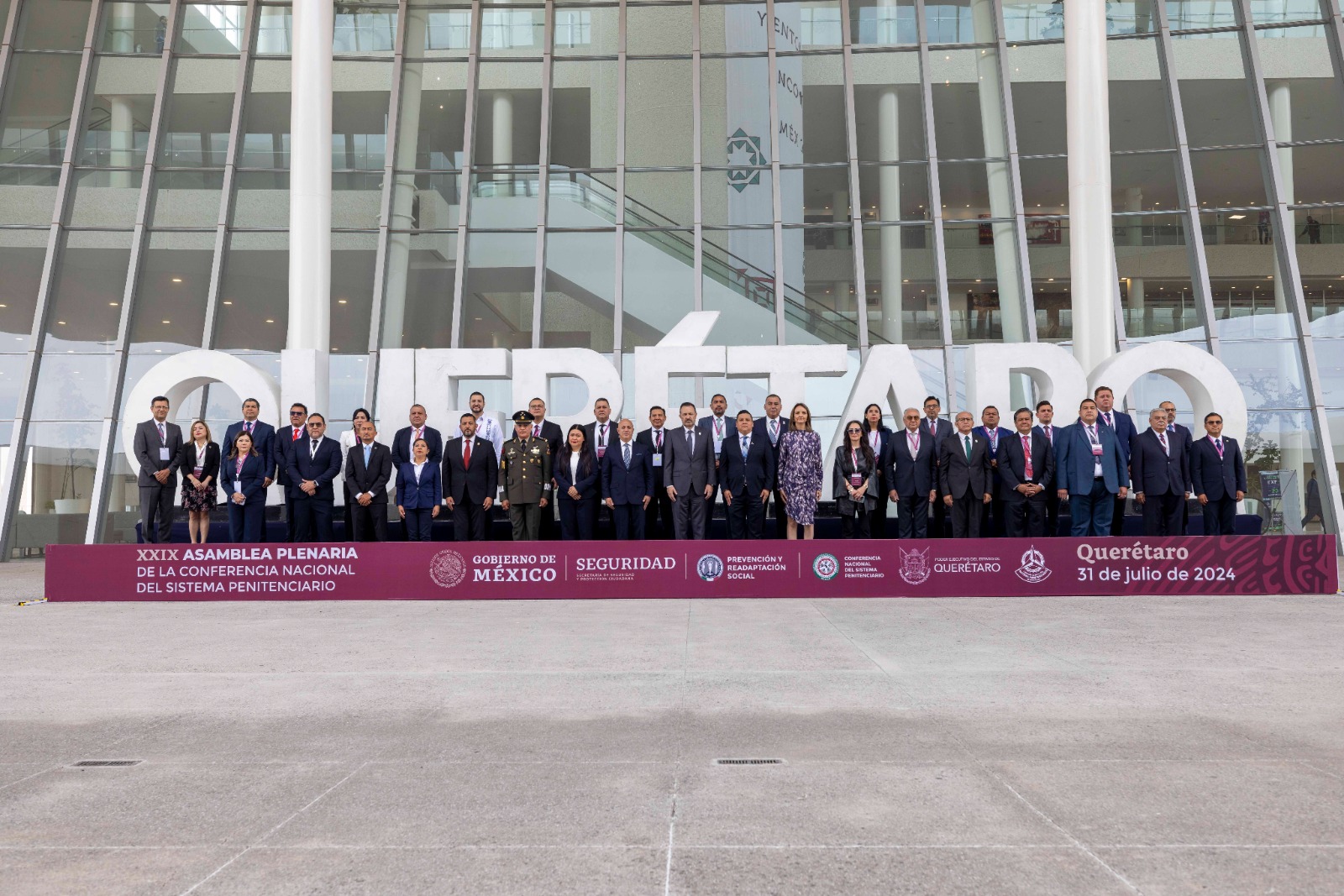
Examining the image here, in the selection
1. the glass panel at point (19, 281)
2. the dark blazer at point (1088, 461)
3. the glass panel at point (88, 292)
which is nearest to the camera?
the dark blazer at point (1088, 461)

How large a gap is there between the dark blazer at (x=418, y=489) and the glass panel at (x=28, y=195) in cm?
971

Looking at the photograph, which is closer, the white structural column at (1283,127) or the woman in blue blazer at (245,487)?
the woman in blue blazer at (245,487)

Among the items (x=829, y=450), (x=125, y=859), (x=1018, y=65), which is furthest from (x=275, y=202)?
(x=125, y=859)

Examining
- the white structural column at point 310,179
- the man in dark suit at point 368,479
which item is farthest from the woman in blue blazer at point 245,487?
the white structural column at point 310,179

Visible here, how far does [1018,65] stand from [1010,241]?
3.28m

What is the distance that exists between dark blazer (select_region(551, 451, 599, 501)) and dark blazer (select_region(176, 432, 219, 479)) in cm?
402

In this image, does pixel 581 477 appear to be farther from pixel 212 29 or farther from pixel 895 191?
pixel 212 29

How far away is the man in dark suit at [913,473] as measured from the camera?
11281mm

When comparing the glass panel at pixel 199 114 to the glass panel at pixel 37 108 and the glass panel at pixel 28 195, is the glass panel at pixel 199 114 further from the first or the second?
the glass panel at pixel 28 195

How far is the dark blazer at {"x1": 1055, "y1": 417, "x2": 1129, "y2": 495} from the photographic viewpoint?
437 inches

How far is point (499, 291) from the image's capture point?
16656mm

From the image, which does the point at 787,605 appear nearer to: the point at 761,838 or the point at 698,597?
the point at 698,597

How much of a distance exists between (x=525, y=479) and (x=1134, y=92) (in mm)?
12693

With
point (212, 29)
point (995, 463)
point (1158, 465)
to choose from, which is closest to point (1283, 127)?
point (1158, 465)
